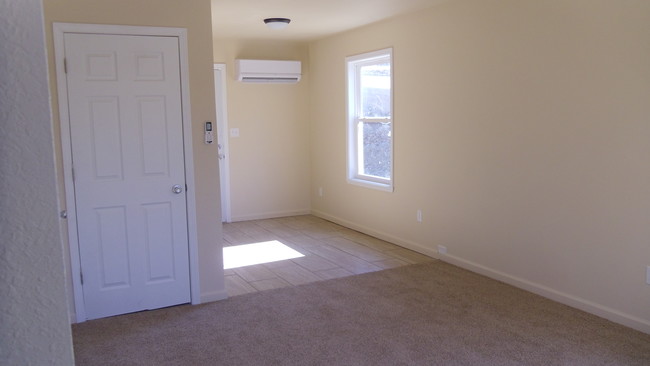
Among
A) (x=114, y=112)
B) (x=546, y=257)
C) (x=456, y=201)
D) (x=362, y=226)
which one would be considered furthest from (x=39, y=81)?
(x=362, y=226)

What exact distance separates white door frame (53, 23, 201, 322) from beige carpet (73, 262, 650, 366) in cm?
27

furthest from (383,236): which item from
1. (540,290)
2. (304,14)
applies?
(304,14)

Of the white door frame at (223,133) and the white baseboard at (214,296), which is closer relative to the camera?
the white baseboard at (214,296)

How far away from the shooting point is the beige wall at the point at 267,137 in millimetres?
6848

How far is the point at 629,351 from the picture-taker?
10.0 feet

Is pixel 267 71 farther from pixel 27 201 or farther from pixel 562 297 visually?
pixel 27 201

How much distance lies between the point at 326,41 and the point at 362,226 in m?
2.36

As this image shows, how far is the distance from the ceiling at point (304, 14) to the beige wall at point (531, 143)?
0.86ft

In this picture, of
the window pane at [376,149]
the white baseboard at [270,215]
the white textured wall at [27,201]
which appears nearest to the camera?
the white textured wall at [27,201]

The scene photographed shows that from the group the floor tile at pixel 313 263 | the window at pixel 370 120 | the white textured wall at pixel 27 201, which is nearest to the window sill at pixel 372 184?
the window at pixel 370 120

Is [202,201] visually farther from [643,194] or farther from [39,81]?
[39,81]

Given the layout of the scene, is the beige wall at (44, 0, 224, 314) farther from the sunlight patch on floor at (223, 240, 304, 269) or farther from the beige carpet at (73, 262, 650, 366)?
the sunlight patch on floor at (223, 240, 304, 269)

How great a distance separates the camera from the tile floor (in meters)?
4.62

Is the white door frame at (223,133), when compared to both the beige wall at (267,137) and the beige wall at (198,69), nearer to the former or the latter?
the beige wall at (267,137)
